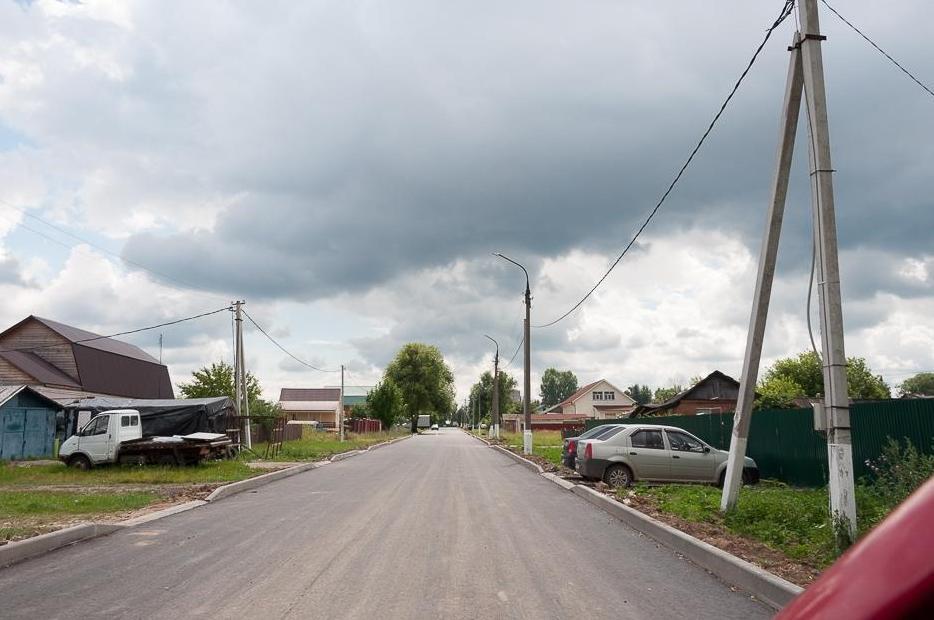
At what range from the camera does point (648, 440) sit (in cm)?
1806

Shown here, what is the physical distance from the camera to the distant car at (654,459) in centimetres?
1783

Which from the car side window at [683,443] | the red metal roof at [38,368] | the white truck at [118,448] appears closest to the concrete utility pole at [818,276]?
the car side window at [683,443]

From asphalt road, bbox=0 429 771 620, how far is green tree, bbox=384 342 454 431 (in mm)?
95898

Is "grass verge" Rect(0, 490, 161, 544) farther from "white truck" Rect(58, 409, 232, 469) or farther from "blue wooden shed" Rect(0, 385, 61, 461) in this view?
"blue wooden shed" Rect(0, 385, 61, 461)

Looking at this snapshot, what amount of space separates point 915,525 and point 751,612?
635 centimetres

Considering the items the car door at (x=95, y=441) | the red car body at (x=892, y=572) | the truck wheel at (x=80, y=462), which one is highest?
the red car body at (x=892, y=572)

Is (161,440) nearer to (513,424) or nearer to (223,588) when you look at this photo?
(223,588)

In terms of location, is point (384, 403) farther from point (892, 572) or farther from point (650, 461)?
point (892, 572)

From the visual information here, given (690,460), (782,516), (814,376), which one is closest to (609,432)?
(690,460)

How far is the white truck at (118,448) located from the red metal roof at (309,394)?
92485 mm

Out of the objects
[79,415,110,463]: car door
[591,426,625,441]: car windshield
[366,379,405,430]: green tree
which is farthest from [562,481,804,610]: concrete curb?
[366,379,405,430]: green tree

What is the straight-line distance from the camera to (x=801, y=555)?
28.0 feet

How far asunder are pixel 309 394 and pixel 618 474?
10426 cm

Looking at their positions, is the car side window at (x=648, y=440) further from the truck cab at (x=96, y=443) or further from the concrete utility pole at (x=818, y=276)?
the truck cab at (x=96, y=443)
